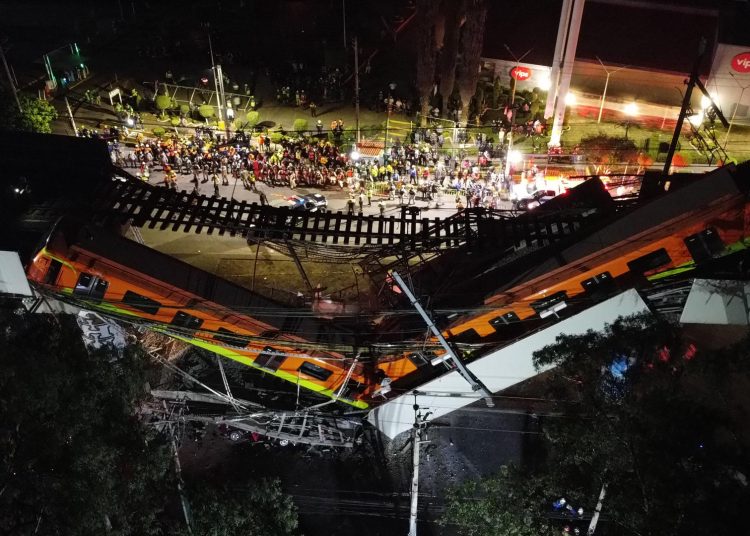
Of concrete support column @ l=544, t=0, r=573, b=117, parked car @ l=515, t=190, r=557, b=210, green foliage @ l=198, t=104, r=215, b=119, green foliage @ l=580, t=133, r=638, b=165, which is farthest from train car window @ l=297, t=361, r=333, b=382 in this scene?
green foliage @ l=198, t=104, r=215, b=119

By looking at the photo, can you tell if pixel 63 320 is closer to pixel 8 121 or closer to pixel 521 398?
pixel 521 398

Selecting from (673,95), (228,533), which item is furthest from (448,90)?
(228,533)

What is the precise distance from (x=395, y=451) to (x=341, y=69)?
1036 inches

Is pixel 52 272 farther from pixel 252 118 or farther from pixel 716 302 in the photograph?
pixel 252 118

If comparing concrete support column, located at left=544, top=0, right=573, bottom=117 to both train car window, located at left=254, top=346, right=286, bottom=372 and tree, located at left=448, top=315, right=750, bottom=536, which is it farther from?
train car window, located at left=254, top=346, right=286, bottom=372

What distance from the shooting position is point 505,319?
1575cm

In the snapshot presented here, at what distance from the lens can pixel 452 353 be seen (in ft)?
41.8

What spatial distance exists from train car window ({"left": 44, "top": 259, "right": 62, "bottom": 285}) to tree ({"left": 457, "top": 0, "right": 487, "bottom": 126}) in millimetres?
22807

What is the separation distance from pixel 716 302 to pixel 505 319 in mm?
4863

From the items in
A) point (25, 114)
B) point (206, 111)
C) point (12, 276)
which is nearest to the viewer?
point (12, 276)

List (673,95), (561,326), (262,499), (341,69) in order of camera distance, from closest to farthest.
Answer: (262,499)
(561,326)
(673,95)
(341,69)

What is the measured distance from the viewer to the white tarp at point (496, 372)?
47.1 ft

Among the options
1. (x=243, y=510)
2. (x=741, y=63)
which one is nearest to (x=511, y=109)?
(x=741, y=63)

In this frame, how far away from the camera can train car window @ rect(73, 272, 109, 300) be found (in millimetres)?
14867
